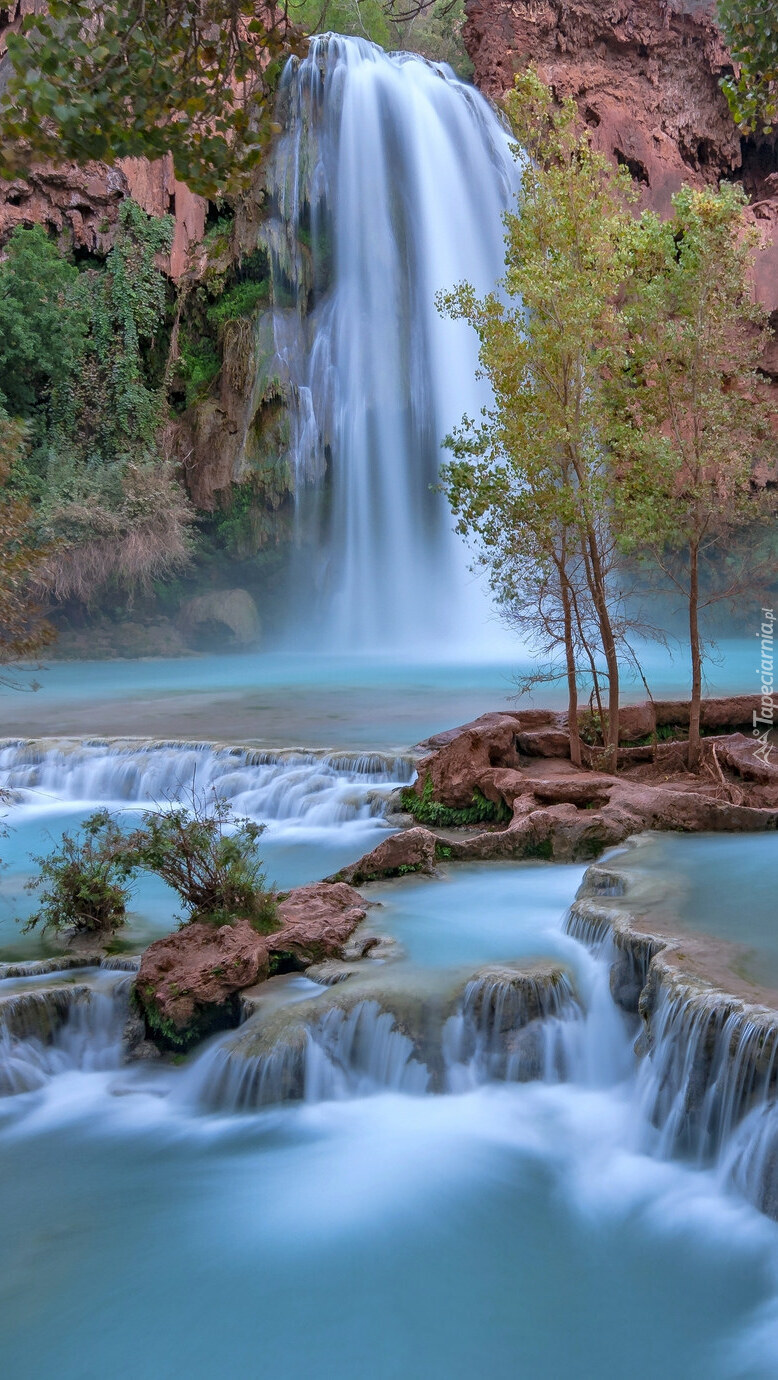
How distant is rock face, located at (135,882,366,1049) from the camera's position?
297 inches

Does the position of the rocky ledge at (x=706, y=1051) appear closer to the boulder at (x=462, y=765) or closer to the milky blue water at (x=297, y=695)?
the boulder at (x=462, y=765)

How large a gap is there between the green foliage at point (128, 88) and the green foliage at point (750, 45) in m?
2.03

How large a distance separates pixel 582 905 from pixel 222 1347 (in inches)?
165

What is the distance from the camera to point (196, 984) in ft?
24.7

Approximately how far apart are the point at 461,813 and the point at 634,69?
2878cm

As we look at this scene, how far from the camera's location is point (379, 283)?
1216 inches

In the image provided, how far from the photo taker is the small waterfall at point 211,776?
13.4m

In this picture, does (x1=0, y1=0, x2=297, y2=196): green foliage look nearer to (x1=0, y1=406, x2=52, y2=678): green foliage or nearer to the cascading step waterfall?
the cascading step waterfall

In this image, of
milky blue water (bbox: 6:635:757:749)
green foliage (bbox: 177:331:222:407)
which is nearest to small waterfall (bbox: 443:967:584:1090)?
milky blue water (bbox: 6:635:757:749)

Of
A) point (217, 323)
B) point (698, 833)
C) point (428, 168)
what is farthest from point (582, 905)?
point (428, 168)

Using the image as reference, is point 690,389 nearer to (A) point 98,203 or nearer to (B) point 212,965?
(B) point 212,965

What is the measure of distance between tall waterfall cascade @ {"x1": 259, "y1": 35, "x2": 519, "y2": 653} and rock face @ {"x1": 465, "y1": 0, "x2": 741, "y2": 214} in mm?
1930

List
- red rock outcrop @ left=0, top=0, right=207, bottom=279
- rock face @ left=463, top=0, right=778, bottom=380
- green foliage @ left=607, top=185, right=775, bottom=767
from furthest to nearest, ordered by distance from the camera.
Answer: rock face @ left=463, top=0, right=778, bottom=380
red rock outcrop @ left=0, top=0, right=207, bottom=279
green foliage @ left=607, top=185, right=775, bottom=767

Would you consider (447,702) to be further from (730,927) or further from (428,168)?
(428,168)
